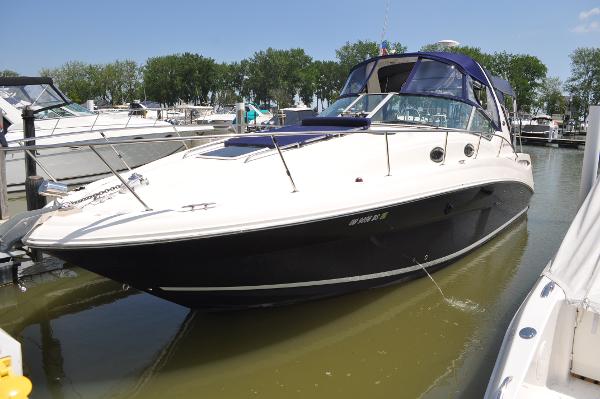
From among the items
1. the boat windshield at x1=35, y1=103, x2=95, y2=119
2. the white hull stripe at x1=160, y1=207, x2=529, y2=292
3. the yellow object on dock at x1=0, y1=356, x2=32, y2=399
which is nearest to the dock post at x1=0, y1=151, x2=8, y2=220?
the white hull stripe at x1=160, y1=207, x2=529, y2=292

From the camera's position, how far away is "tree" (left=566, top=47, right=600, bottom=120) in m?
47.9

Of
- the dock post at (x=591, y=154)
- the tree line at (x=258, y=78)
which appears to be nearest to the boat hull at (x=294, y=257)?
the dock post at (x=591, y=154)

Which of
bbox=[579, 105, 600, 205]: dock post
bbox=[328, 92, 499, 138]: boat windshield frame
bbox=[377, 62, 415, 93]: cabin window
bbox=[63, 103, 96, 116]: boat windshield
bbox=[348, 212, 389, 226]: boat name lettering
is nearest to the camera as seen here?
bbox=[348, 212, 389, 226]: boat name lettering

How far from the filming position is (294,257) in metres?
3.87

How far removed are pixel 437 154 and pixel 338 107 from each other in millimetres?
1586

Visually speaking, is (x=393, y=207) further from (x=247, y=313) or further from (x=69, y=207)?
(x=69, y=207)

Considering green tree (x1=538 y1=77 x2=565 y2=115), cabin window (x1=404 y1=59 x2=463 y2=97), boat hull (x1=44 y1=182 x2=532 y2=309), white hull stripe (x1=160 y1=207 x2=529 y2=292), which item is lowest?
white hull stripe (x1=160 y1=207 x2=529 y2=292)

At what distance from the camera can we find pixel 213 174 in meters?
4.18

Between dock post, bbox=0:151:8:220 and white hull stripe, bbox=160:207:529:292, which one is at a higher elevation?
dock post, bbox=0:151:8:220

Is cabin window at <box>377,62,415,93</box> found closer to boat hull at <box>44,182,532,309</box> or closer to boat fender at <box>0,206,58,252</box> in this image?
boat hull at <box>44,182,532,309</box>

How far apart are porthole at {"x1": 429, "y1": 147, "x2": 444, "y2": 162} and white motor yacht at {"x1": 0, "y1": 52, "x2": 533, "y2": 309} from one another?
0.01m

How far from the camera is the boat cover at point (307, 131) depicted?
4738 mm

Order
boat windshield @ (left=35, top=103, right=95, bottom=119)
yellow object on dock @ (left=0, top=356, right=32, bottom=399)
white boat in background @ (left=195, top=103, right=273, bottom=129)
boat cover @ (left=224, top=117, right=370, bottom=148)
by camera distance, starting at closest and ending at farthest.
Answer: yellow object on dock @ (left=0, top=356, right=32, bottom=399) → boat cover @ (left=224, top=117, right=370, bottom=148) → boat windshield @ (left=35, top=103, right=95, bottom=119) → white boat in background @ (left=195, top=103, right=273, bottom=129)

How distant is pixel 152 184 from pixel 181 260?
0.99 metres
